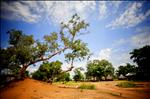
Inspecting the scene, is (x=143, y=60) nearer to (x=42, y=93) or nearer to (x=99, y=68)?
(x=99, y=68)

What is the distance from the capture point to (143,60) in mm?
50250

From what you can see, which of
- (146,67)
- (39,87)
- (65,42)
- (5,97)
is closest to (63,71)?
(65,42)

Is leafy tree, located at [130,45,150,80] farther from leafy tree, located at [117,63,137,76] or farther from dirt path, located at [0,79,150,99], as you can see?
dirt path, located at [0,79,150,99]

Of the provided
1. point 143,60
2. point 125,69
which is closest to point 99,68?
point 125,69

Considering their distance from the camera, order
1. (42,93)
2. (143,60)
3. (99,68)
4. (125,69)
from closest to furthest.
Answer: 1. (42,93)
2. (143,60)
3. (99,68)
4. (125,69)

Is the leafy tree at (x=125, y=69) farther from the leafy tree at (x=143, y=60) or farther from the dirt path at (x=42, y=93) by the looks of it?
the dirt path at (x=42, y=93)

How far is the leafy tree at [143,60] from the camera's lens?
47606 mm

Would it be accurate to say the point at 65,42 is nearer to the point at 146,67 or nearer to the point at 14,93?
the point at 14,93

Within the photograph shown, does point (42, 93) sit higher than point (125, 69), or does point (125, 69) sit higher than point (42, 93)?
point (125, 69)

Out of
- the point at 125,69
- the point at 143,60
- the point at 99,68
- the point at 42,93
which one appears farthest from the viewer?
the point at 125,69

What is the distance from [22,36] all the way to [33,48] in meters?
1.73

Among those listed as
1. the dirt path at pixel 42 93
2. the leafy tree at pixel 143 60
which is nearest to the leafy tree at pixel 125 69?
the leafy tree at pixel 143 60

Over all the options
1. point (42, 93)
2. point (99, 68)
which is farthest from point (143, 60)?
point (42, 93)

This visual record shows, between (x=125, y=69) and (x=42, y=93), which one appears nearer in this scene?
(x=42, y=93)
